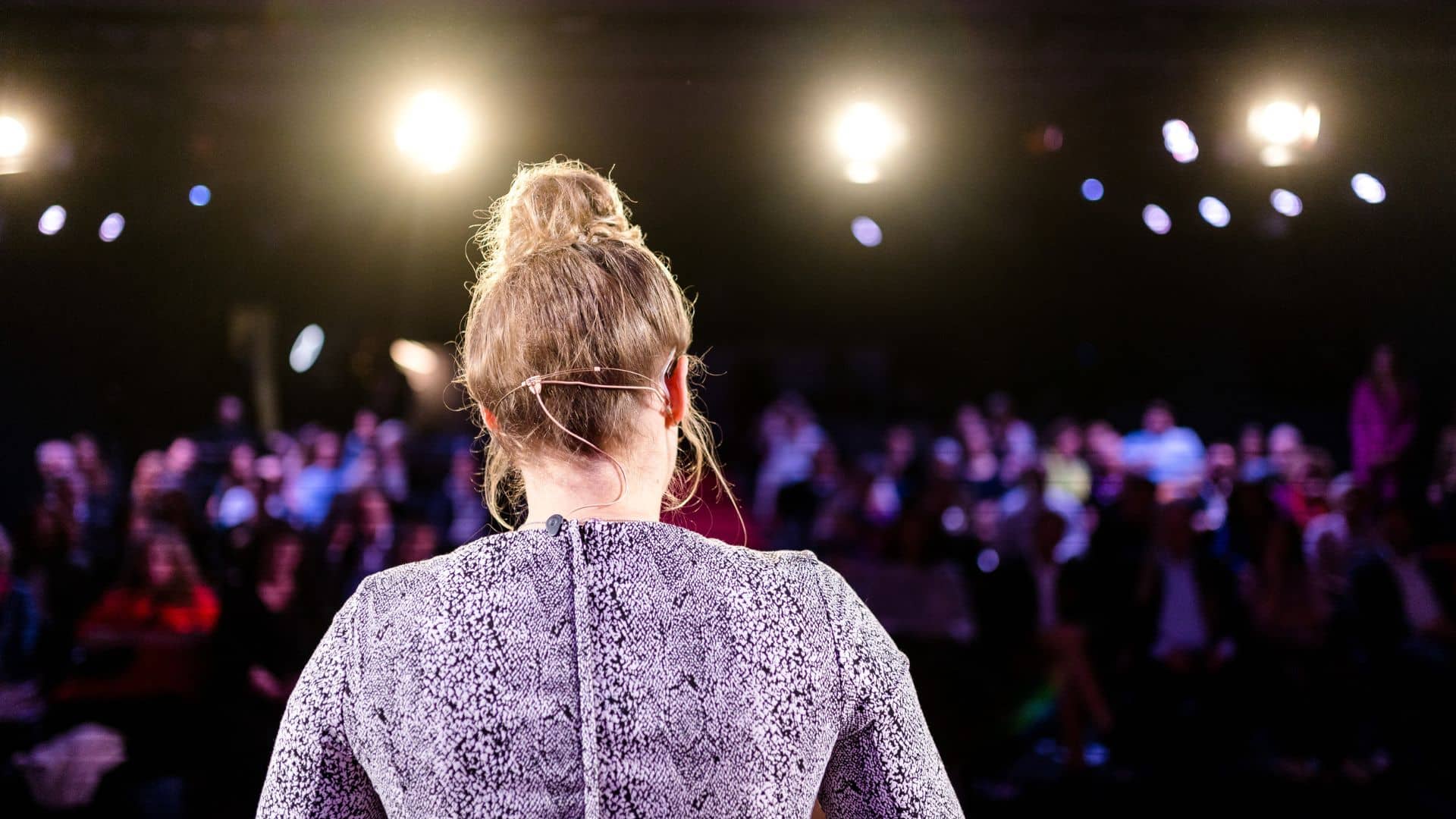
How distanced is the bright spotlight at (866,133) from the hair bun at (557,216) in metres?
3.07

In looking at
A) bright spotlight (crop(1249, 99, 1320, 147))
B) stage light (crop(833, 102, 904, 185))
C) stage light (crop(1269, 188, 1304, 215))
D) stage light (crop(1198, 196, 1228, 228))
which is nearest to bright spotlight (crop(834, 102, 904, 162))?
stage light (crop(833, 102, 904, 185))

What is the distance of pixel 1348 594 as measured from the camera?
3500mm

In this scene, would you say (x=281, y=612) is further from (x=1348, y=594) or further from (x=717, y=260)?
(x=1348, y=594)

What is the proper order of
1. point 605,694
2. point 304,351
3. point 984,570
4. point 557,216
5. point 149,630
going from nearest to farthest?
point 605,694 → point 557,216 → point 149,630 → point 984,570 → point 304,351

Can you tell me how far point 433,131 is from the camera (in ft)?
11.7

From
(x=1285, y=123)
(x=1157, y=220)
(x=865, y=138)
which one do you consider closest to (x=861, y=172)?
(x=865, y=138)

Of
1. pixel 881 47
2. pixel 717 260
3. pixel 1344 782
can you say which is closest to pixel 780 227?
pixel 717 260

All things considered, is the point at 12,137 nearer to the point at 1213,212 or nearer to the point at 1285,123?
the point at 1213,212

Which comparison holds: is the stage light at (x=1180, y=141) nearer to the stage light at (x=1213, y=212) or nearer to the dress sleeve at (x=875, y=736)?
the stage light at (x=1213, y=212)

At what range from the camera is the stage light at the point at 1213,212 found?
3803 mm

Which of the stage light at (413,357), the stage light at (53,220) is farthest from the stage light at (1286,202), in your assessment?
the stage light at (53,220)

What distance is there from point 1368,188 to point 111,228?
466cm

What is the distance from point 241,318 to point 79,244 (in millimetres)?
606

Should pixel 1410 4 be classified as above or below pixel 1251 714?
above
